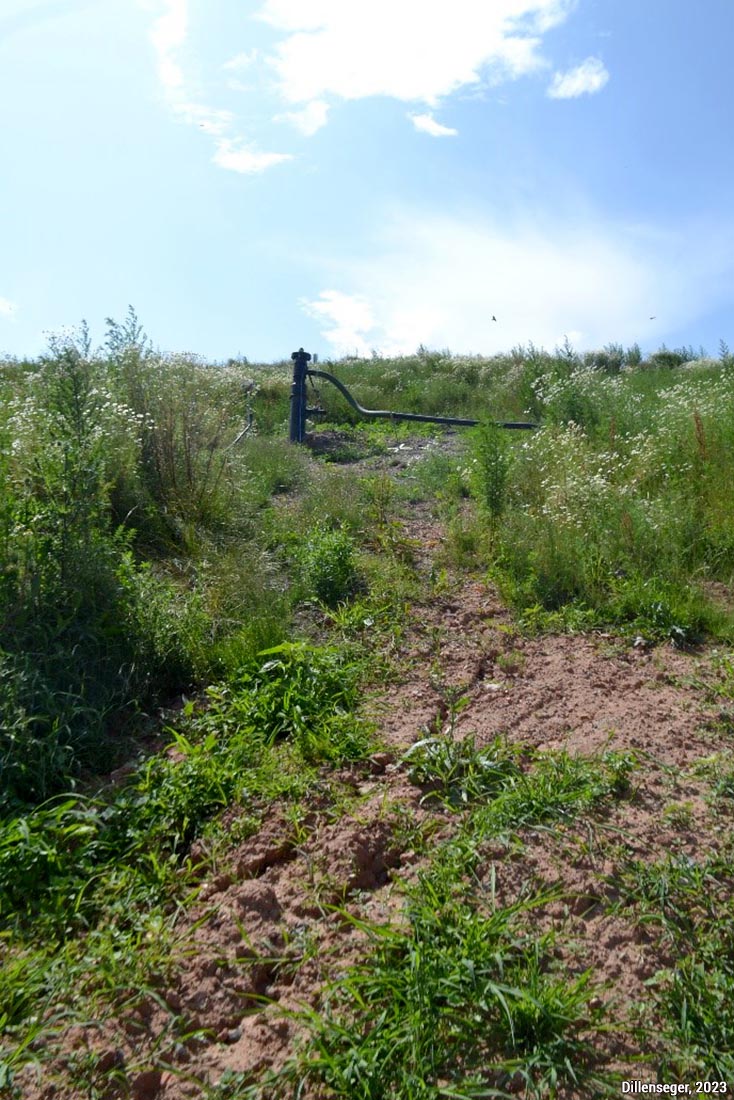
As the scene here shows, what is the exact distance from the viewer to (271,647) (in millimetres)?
3965

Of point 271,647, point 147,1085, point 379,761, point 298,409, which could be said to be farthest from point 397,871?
point 298,409

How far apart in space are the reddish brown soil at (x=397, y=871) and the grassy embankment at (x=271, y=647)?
96 mm

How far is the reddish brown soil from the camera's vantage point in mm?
2045

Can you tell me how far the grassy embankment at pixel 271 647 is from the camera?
6.75 ft

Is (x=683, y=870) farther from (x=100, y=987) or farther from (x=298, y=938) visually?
(x=100, y=987)

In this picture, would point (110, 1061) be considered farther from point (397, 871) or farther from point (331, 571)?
point (331, 571)

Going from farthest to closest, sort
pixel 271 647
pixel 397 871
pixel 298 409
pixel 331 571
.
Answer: pixel 298 409
pixel 331 571
pixel 271 647
pixel 397 871

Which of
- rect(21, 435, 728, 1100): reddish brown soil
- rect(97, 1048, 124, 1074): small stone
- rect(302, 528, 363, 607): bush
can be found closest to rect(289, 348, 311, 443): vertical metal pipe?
rect(302, 528, 363, 607): bush

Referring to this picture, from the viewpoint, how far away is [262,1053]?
201 centimetres

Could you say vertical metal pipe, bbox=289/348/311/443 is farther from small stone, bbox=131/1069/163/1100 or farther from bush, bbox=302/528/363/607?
small stone, bbox=131/1069/163/1100

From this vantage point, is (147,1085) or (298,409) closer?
(147,1085)

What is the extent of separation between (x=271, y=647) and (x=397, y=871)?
1621 millimetres

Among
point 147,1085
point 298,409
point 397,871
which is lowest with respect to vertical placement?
point 147,1085

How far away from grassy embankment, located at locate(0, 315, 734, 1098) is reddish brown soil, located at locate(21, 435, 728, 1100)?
0.10 m
